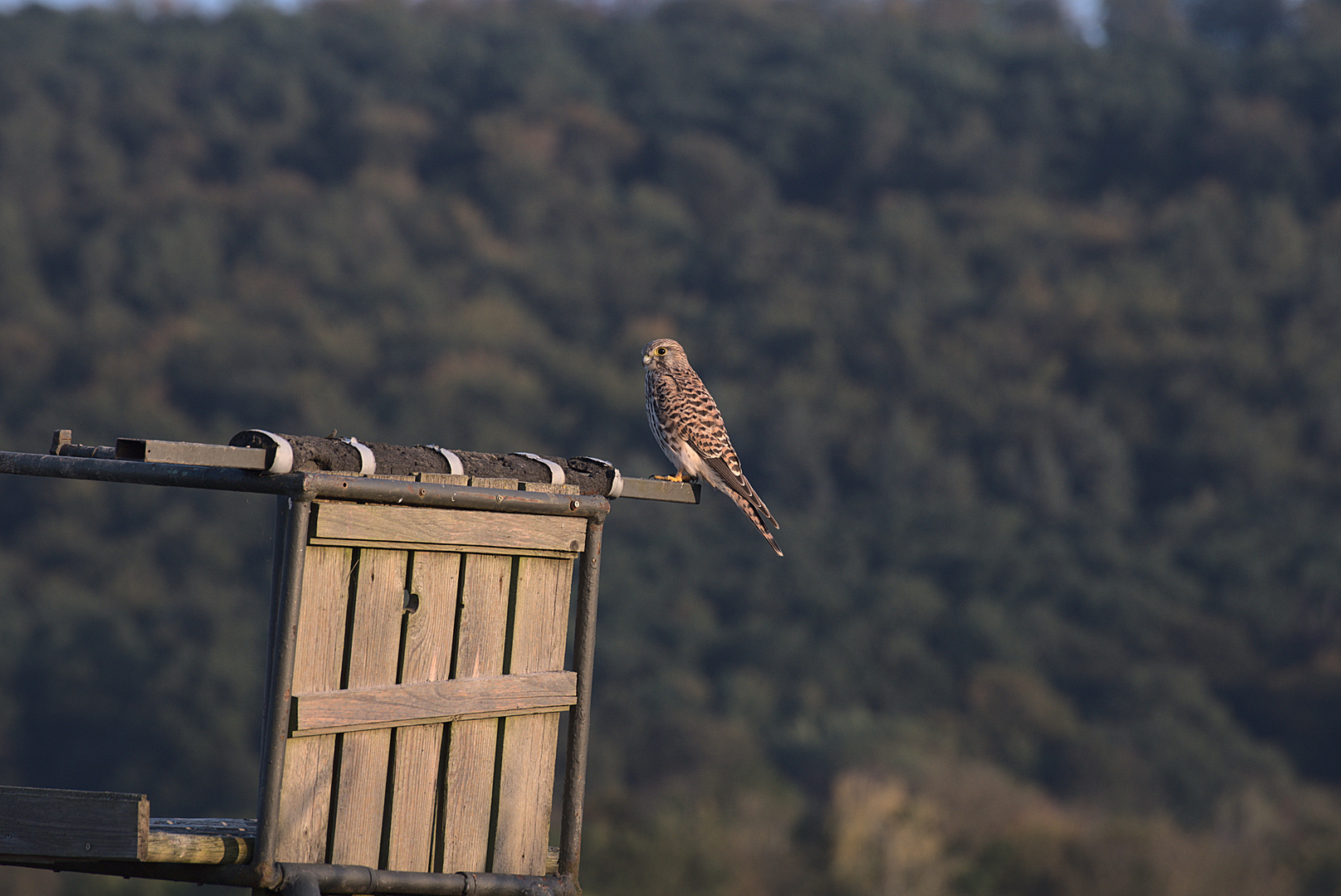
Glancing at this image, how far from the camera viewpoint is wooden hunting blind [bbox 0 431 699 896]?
433 centimetres

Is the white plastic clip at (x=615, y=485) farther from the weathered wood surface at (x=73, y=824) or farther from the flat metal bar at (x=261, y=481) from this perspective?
the weathered wood surface at (x=73, y=824)

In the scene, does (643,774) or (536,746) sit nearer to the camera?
(536,746)

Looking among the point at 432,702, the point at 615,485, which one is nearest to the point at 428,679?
the point at 432,702

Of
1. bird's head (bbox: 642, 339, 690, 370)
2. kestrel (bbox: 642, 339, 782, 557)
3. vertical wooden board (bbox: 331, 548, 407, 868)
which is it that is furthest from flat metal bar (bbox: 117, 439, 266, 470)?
bird's head (bbox: 642, 339, 690, 370)

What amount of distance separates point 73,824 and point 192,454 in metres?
0.92

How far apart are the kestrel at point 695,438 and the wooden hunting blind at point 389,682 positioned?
3.75m

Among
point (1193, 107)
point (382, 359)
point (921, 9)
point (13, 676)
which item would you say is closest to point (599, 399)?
point (382, 359)

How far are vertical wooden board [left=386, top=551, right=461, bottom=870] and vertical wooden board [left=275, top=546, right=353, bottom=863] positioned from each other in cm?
21

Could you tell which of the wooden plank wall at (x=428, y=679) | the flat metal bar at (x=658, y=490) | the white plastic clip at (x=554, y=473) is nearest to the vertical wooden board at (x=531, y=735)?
the wooden plank wall at (x=428, y=679)

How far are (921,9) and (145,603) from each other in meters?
58.3

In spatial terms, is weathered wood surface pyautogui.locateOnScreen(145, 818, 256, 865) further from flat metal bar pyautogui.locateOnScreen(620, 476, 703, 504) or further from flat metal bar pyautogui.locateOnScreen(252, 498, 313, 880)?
flat metal bar pyautogui.locateOnScreen(620, 476, 703, 504)

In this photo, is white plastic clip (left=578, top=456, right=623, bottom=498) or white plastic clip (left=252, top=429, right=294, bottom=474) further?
white plastic clip (left=578, top=456, right=623, bottom=498)

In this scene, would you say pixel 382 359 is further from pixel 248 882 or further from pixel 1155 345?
pixel 248 882

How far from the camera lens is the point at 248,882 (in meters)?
4.38
